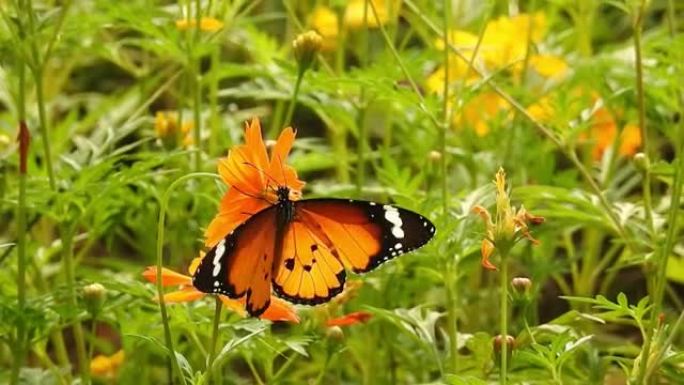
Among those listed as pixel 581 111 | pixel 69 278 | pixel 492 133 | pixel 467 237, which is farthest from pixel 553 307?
pixel 69 278

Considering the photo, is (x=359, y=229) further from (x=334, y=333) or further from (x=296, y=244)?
(x=334, y=333)

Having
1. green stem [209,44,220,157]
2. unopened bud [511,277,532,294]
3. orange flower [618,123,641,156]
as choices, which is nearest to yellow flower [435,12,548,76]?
orange flower [618,123,641,156]

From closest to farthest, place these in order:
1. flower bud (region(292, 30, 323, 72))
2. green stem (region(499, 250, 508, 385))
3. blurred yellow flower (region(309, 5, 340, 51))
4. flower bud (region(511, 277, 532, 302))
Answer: green stem (region(499, 250, 508, 385)) → flower bud (region(511, 277, 532, 302)) → flower bud (region(292, 30, 323, 72)) → blurred yellow flower (region(309, 5, 340, 51))

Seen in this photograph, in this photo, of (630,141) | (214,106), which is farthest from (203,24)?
(630,141)

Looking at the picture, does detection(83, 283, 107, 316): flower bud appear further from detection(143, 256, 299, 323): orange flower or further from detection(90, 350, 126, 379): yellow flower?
detection(90, 350, 126, 379): yellow flower

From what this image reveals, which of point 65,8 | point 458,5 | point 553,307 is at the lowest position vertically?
point 553,307

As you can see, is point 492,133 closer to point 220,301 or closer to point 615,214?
point 615,214
